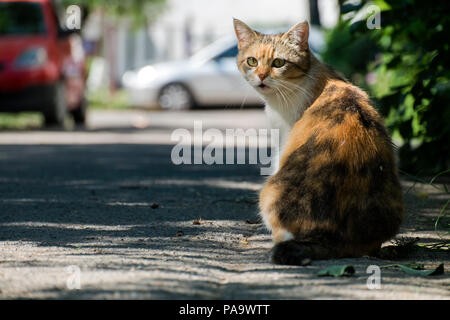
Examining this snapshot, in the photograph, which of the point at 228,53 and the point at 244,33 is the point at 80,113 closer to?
the point at 228,53

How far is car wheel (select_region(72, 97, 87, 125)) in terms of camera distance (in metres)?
13.8

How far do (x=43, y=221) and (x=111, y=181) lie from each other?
200 centimetres

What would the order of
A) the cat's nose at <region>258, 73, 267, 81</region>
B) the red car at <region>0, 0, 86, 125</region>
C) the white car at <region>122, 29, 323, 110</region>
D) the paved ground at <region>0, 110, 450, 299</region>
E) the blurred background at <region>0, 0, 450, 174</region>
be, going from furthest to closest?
the white car at <region>122, 29, 323, 110</region>, the red car at <region>0, 0, 86, 125</region>, the blurred background at <region>0, 0, 450, 174</region>, the cat's nose at <region>258, 73, 267, 81</region>, the paved ground at <region>0, 110, 450, 299</region>

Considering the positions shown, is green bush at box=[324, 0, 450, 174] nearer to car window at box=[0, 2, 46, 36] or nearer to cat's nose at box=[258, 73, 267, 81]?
cat's nose at box=[258, 73, 267, 81]

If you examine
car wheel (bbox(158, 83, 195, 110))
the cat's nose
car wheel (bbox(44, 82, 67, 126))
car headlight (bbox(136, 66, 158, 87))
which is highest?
car headlight (bbox(136, 66, 158, 87))

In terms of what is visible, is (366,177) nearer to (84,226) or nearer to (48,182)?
(84,226)

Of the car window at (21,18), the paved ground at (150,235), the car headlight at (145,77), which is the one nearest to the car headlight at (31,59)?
the car window at (21,18)

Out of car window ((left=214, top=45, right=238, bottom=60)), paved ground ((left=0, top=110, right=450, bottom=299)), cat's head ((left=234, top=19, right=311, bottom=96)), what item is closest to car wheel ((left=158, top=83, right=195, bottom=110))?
car window ((left=214, top=45, right=238, bottom=60))

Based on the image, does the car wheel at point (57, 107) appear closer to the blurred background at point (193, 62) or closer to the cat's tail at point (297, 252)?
the blurred background at point (193, 62)

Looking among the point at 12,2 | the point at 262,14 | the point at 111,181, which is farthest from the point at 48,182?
the point at 262,14

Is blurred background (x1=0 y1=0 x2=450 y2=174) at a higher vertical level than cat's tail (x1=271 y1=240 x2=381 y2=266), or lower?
higher

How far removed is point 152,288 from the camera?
133 inches

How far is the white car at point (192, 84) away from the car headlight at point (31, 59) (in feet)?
20.9

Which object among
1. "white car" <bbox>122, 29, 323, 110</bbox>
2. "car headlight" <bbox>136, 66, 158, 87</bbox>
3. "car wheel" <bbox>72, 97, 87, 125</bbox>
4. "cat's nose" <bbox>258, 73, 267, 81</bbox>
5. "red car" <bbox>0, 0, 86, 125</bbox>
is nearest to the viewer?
"cat's nose" <bbox>258, 73, 267, 81</bbox>
